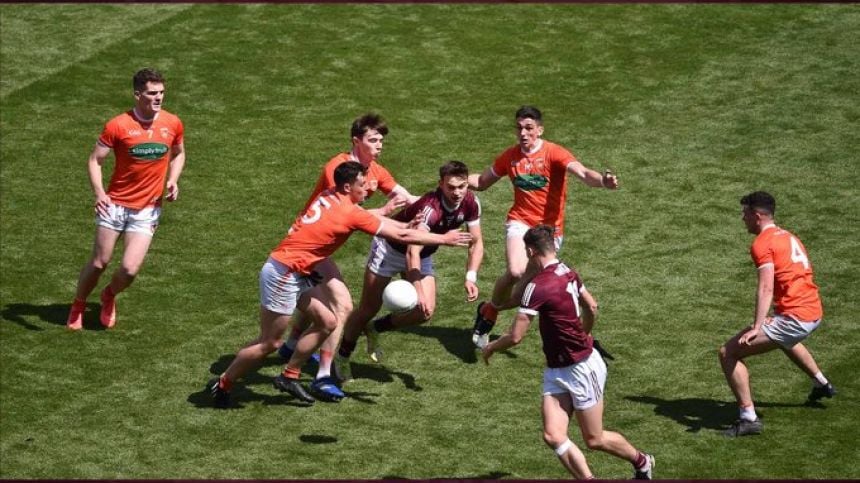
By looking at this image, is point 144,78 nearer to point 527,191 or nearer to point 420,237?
point 420,237

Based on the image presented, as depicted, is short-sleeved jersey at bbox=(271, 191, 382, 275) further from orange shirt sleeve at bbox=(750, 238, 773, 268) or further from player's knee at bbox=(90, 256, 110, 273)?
orange shirt sleeve at bbox=(750, 238, 773, 268)

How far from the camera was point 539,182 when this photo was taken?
15.9 m

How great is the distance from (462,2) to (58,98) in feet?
23.7

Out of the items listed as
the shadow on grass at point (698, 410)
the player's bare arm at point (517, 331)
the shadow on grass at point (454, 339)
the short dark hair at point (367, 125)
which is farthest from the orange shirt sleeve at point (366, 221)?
the shadow on grass at point (698, 410)

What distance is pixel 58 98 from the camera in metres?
22.1

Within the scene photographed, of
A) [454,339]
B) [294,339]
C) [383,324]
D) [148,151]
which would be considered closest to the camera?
[383,324]

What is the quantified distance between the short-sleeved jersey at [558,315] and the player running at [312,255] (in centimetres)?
151

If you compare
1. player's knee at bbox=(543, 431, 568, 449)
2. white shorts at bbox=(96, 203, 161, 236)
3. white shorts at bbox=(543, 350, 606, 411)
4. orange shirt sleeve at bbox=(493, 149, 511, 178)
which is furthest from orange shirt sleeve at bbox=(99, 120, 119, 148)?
player's knee at bbox=(543, 431, 568, 449)

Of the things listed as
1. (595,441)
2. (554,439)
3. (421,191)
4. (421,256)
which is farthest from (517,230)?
(421,191)

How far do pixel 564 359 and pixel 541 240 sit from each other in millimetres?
1057

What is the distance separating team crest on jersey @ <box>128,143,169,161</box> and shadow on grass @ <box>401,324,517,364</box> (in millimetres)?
3433

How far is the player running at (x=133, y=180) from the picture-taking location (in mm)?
16094

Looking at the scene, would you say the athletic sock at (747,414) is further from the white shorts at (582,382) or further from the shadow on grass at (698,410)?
the white shorts at (582,382)

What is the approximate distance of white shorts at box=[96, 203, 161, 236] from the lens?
16234 mm
